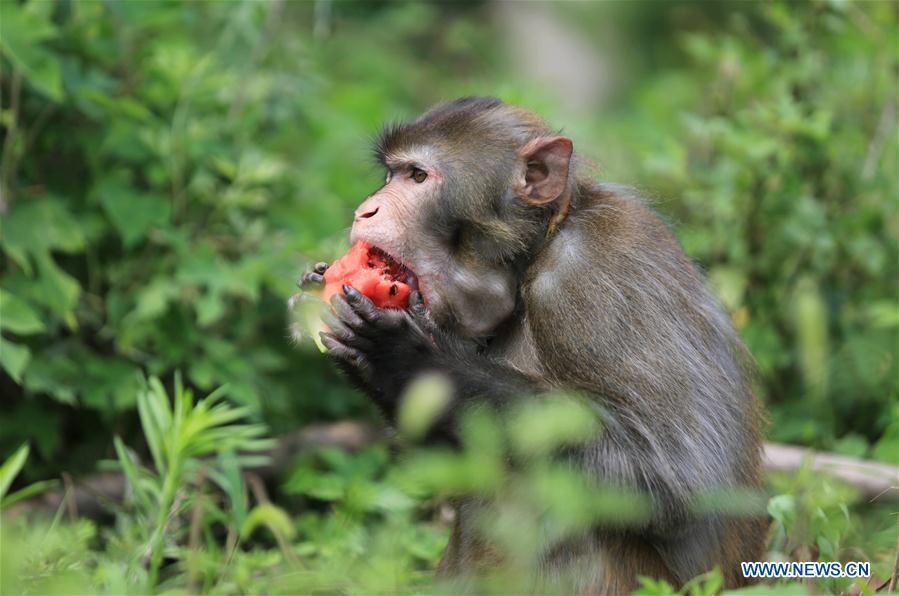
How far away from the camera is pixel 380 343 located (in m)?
4.42

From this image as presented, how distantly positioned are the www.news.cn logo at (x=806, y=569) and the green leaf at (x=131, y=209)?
3.76 meters

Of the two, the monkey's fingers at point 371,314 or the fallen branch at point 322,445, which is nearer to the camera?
the monkey's fingers at point 371,314

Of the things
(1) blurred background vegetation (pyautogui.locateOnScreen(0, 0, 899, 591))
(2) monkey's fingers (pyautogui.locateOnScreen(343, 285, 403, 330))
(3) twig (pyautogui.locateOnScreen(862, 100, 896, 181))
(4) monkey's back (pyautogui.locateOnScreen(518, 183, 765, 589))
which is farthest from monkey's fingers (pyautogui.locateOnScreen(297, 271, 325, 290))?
(3) twig (pyautogui.locateOnScreen(862, 100, 896, 181))

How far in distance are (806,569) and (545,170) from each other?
1.84 m

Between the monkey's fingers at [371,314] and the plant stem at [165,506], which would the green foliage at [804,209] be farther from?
the plant stem at [165,506]

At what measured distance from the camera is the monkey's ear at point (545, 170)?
4895 mm

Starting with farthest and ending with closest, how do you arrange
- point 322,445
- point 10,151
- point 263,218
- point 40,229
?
point 263,218 → point 322,445 → point 10,151 → point 40,229

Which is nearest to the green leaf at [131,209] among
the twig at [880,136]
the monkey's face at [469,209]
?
the monkey's face at [469,209]

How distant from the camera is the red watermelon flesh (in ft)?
15.4

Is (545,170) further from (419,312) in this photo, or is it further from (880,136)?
(880,136)

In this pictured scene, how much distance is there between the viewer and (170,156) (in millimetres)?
6980

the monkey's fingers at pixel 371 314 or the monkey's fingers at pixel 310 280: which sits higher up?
the monkey's fingers at pixel 371 314

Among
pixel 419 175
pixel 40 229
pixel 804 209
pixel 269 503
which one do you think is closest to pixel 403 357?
pixel 419 175

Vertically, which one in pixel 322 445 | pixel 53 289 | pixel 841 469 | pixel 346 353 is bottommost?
pixel 322 445
